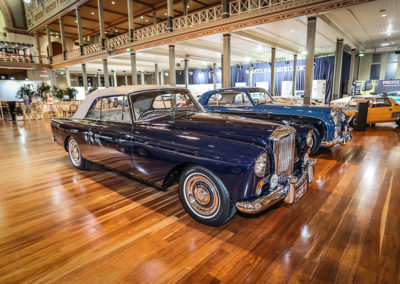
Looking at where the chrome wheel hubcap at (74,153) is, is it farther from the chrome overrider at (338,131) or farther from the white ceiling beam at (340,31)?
the white ceiling beam at (340,31)

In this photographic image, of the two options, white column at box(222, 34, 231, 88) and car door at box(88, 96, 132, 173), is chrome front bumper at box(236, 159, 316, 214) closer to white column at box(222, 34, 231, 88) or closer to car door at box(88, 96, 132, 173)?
car door at box(88, 96, 132, 173)

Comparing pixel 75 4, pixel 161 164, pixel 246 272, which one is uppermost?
pixel 75 4

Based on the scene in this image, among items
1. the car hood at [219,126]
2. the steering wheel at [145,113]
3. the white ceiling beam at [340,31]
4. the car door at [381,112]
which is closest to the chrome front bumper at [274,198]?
the car hood at [219,126]

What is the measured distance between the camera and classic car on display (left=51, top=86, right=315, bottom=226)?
83.7 inches

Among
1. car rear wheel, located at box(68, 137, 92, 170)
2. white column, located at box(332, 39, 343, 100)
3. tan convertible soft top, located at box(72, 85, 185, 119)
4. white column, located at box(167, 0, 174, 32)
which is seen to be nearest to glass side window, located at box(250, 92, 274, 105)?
tan convertible soft top, located at box(72, 85, 185, 119)

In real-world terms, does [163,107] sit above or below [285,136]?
above

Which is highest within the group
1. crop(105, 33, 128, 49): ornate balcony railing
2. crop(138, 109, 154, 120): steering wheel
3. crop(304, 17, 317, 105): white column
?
crop(105, 33, 128, 49): ornate balcony railing

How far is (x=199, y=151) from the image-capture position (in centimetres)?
229

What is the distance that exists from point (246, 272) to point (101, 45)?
64.9 feet

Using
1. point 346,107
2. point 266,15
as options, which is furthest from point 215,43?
point 346,107

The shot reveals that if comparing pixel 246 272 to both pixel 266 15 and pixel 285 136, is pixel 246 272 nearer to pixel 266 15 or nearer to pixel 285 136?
pixel 285 136

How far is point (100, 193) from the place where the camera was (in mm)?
3395

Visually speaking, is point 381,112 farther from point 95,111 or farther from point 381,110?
point 95,111

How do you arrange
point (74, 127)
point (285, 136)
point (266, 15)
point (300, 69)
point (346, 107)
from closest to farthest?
point (285, 136) → point (74, 127) → point (346, 107) → point (266, 15) → point (300, 69)
